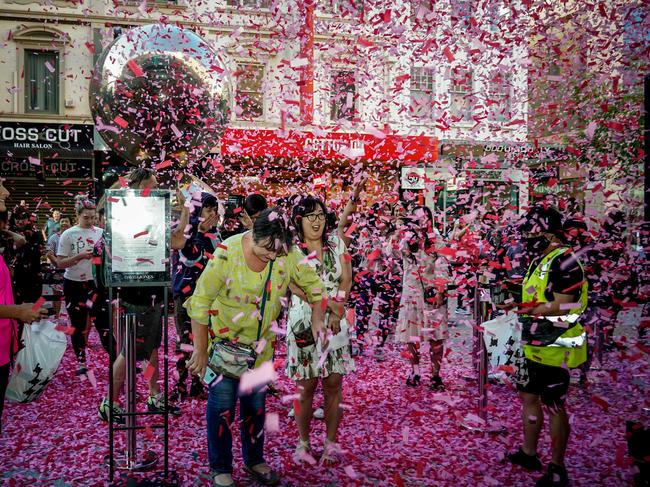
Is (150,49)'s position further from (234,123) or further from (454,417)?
(234,123)

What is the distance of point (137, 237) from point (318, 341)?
136 cm

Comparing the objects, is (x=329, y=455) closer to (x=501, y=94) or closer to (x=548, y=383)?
(x=548, y=383)

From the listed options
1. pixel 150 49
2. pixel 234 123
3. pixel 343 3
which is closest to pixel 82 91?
pixel 234 123

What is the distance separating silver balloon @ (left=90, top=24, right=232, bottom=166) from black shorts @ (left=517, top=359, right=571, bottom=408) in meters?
3.87

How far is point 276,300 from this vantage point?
3795mm

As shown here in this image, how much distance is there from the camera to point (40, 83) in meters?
19.5

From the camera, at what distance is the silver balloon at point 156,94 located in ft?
18.8

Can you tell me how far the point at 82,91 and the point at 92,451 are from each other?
17.6 meters

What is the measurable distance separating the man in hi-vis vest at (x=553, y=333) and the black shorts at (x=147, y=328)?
286 cm

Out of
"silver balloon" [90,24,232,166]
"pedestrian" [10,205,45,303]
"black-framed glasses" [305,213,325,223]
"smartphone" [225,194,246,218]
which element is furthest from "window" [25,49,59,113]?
"black-framed glasses" [305,213,325,223]

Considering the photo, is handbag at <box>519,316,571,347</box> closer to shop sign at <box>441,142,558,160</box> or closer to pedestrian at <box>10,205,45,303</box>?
pedestrian at <box>10,205,45,303</box>

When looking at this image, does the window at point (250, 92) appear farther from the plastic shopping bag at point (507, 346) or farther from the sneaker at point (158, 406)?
the plastic shopping bag at point (507, 346)

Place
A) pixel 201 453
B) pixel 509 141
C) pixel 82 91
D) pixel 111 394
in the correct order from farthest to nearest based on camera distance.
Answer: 1. pixel 509 141
2. pixel 82 91
3. pixel 201 453
4. pixel 111 394

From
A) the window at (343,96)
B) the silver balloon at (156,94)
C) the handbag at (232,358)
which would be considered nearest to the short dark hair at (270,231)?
the handbag at (232,358)
